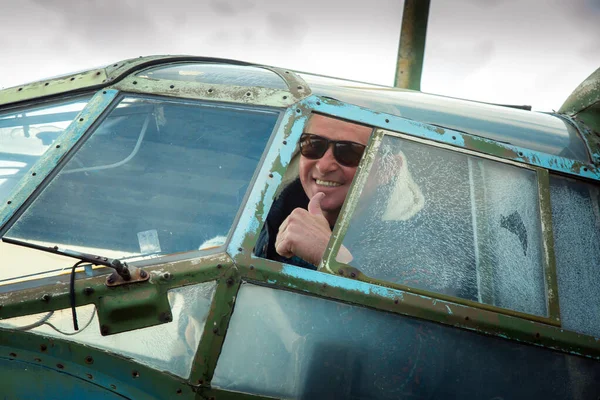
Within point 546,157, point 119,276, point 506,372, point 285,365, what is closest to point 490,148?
point 546,157

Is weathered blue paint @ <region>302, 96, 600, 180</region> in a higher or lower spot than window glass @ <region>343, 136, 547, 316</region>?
higher

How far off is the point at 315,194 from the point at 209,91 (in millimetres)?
849

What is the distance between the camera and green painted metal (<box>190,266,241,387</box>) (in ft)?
8.93

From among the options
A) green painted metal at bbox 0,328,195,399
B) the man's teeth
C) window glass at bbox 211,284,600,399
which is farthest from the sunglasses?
green painted metal at bbox 0,328,195,399

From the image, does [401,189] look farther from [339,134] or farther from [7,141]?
[7,141]

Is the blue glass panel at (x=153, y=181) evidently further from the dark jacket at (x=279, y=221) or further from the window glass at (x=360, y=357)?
the window glass at (x=360, y=357)

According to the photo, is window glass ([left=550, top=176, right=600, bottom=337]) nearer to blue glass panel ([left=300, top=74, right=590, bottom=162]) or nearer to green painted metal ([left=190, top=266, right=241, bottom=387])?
blue glass panel ([left=300, top=74, right=590, bottom=162])

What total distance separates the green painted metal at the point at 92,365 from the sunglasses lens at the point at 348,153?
66.5 inches

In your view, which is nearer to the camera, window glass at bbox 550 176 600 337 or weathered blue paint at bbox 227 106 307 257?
weathered blue paint at bbox 227 106 307 257

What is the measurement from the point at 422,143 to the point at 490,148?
1.27 ft

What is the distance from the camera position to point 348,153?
392 centimetres

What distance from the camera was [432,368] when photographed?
9.75ft

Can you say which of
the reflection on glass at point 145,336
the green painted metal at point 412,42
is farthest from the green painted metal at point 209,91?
the green painted metal at point 412,42

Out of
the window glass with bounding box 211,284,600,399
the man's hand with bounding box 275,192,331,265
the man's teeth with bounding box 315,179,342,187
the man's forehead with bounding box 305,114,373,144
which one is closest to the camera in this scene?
the window glass with bounding box 211,284,600,399
